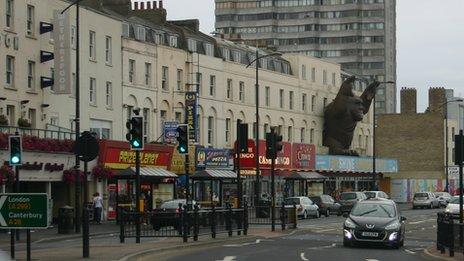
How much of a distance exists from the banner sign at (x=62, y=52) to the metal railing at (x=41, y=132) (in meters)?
2.16

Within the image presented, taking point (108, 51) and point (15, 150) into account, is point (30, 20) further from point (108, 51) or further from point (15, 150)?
point (15, 150)

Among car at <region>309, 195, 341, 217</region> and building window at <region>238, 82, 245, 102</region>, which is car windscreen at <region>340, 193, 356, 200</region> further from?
building window at <region>238, 82, 245, 102</region>

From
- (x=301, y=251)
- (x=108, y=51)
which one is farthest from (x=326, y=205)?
(x=301, y=251)

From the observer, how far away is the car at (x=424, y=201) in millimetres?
82438

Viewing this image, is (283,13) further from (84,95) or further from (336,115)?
(84,95)

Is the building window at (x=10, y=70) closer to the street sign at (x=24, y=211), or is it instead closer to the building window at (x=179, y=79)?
the building window at (x=179, y=79)

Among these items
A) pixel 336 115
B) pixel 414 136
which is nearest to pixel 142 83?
pixel 336 115

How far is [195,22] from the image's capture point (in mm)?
74750

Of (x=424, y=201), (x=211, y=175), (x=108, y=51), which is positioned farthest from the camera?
(x=424, y=201)

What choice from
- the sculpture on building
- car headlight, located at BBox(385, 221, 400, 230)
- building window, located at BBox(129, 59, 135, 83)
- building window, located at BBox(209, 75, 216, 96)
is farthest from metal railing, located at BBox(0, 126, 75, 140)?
the sculpture on building

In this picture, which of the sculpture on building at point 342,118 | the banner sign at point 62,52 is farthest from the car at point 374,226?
the sculpture on building at point 342,118

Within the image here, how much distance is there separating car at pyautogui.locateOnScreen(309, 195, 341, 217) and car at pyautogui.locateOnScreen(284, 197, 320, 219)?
2204mm

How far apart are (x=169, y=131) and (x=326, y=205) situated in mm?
12246

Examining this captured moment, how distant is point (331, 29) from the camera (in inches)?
6417
